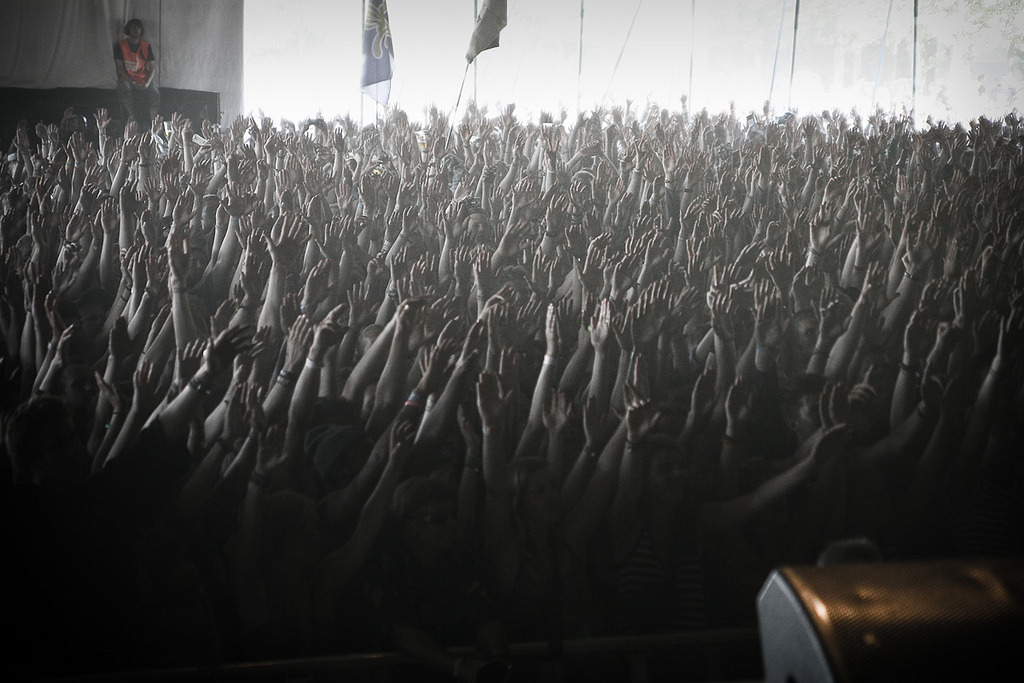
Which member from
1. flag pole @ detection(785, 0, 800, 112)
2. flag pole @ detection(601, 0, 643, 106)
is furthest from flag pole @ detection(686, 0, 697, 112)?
flag pole @ detection(785, 0, 800, 112)

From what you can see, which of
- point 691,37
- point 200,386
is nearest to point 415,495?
point 200,386

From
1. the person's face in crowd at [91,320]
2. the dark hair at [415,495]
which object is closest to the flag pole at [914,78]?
the dark hair at [415,495]

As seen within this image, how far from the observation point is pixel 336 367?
2.17 meters

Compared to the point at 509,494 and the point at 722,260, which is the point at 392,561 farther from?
the point at 722,260

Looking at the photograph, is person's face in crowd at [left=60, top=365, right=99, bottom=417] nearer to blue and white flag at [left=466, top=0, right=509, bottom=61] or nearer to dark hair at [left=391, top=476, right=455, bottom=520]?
dark hair at [left=391, top=476, right=455, bottom=520]

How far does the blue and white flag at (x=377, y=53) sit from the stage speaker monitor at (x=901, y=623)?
5217mm

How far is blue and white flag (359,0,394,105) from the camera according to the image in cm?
529

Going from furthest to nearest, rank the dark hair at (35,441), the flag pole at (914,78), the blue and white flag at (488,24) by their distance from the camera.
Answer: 1. the flag pole at (914,78)
2. the blue and white flag at (488,24)
3. the dark hair at (35,441)

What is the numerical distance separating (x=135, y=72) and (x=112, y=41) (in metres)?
0.53

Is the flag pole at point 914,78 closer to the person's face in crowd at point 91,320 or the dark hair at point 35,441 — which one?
the person's face in crowd at point 91,320

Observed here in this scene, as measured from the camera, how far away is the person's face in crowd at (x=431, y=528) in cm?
171

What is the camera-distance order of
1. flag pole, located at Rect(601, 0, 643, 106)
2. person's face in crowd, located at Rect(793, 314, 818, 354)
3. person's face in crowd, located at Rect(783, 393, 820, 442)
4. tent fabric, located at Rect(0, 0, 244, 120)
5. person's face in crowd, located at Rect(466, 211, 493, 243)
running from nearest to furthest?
person's face in crowd, located at Rect(783, 393, 820, 442) → person's face in crowd, located at Rect(793, 314, 818, 354) → person's face in crowd, located at Rect(466, 211, 493, 243) → flag pole, located at Rect(601, 0, 643, 106) → tent fabric, located at Rect(0, 0, 244, 120)

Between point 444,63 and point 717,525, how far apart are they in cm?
484

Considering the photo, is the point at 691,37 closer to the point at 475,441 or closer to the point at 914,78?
the point at 914,78
